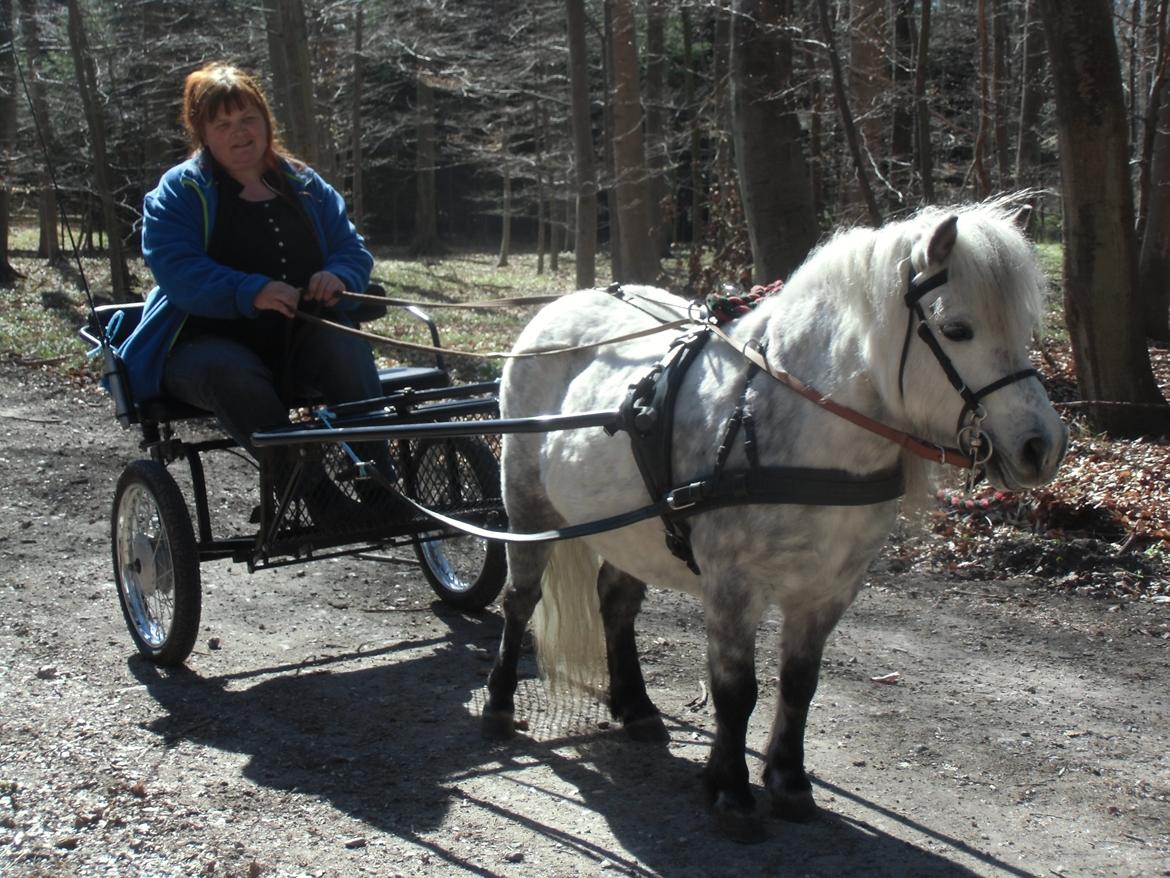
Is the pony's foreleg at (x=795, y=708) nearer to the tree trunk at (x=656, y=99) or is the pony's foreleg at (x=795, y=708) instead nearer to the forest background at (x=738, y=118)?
the forest background at (x=738, y=118)

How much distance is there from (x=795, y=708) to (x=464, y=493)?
2.21m

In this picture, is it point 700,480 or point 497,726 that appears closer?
point 700,480

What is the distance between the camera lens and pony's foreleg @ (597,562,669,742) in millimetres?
4488

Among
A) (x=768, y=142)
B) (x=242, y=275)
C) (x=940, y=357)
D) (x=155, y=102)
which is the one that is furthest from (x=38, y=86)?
(x=940, y=357)

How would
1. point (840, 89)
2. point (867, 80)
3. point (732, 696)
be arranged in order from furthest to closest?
point (867, 80) < point (840, 89) < point (732, 696)

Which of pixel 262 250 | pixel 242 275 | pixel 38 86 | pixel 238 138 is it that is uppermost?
pixel 38 86

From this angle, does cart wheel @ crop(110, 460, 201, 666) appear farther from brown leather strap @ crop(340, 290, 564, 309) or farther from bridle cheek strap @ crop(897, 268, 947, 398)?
bridle cheek strap @ crop(897, 268, 947, 398)

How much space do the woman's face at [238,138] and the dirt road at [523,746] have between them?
214 cm

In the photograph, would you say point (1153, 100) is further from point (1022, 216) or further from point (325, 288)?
point (325, 288)

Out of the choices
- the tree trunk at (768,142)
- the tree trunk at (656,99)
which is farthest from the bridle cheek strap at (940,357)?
the tree trunk at (656,99)

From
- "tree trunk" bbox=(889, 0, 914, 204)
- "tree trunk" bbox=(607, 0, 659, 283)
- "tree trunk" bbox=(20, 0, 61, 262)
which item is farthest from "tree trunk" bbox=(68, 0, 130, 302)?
"tree trunk" bbox=(889, 0, 914, 204)

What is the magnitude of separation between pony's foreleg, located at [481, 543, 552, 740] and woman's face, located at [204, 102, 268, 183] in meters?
2.05

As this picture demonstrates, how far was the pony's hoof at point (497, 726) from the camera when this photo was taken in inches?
178

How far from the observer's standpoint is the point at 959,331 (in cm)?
307
